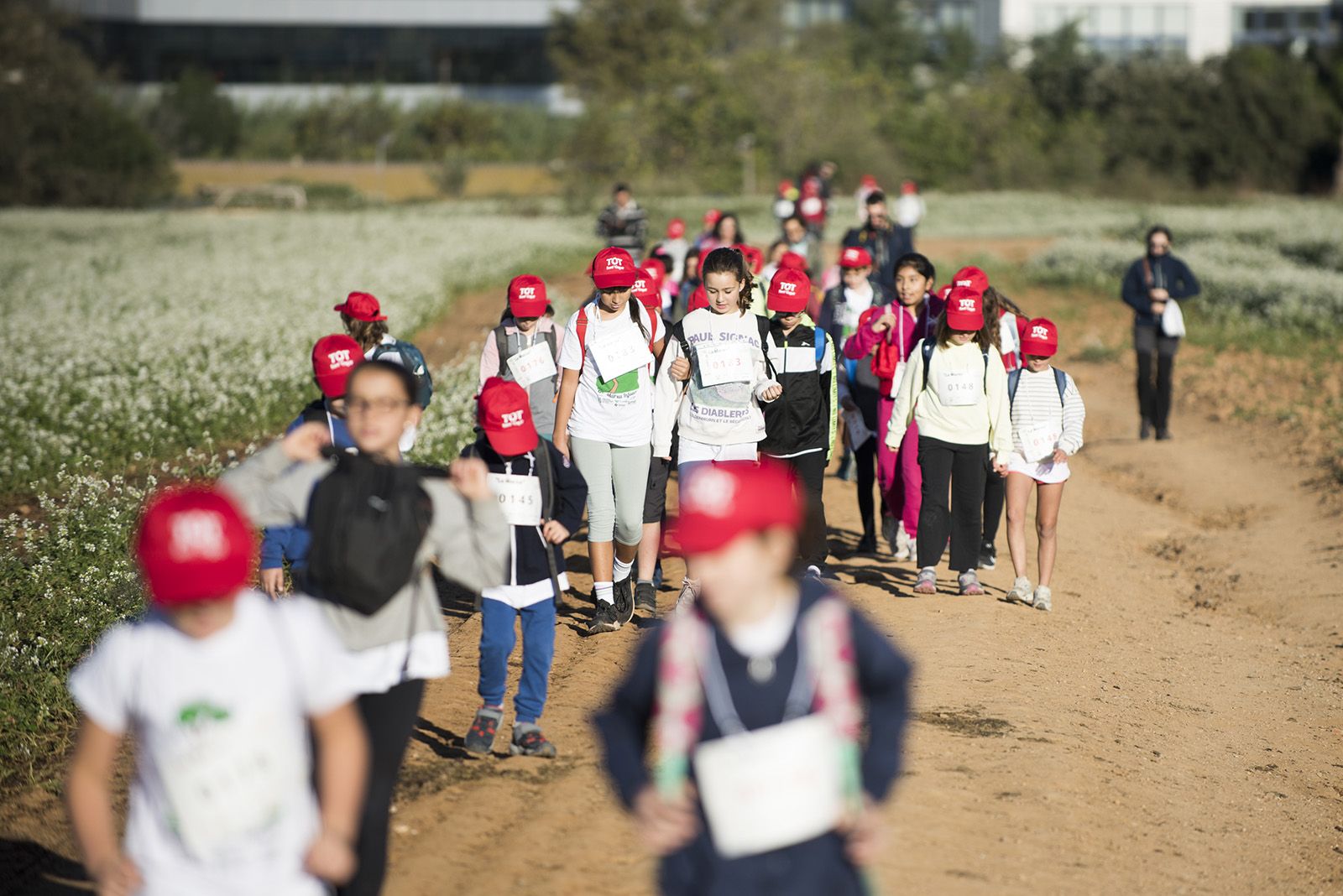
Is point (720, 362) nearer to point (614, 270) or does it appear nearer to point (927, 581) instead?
point (614, 270)

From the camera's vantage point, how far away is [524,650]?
6.69 meters

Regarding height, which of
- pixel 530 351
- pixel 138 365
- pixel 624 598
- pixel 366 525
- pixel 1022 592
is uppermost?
pixel 530 351

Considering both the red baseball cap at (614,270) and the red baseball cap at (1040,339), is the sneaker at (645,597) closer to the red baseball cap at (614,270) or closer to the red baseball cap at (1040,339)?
the red baseball cap at (614,270)

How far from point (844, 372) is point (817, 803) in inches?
333

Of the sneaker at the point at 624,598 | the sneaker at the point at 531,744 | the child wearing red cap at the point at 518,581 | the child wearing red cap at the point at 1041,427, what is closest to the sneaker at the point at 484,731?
the child wearing red cap at the point at 518,581

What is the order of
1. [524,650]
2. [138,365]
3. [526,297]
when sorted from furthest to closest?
[138,365], [526,297], [524,650]

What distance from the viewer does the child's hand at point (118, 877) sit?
3629mm

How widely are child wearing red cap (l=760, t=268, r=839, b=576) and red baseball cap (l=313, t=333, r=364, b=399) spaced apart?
3.20 metres

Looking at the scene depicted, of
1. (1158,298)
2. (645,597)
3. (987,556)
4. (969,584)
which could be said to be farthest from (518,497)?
(1158,298)

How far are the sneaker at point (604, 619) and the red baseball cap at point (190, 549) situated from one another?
18.5ft

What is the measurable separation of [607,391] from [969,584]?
2929 mm

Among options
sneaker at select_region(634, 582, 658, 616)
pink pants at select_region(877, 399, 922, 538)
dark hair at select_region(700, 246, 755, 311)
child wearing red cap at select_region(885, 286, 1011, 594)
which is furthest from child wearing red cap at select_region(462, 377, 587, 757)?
pink pants at select_region(877, 399, 922, 538)

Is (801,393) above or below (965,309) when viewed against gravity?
below

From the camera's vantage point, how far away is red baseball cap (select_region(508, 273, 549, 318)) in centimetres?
851
